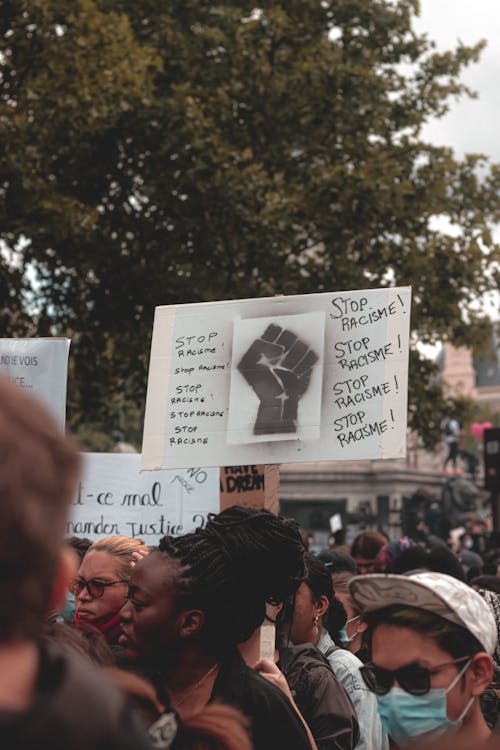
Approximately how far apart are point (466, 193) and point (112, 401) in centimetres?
649

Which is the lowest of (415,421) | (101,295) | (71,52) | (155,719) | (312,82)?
(155,719)

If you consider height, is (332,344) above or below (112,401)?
below

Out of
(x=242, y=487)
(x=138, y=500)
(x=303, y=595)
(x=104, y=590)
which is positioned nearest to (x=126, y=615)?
(x=104, y=590)

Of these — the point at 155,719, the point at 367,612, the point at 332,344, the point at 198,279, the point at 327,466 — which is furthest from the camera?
the point at 327,466

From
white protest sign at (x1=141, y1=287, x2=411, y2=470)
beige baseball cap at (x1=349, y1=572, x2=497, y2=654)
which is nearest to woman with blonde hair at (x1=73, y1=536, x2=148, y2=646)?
white protest sign at (x1=141, y1=287, x2=411, y2=470)

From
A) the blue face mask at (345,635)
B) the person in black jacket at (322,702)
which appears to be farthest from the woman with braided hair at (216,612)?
the blue face mask at (345,635)

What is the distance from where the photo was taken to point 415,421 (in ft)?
62.0

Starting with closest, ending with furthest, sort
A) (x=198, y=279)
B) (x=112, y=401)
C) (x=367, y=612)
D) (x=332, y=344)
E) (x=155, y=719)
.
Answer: (x=155, y=719)
(x=367, y=612)
(x=332, y=344)
(x=198, y=279)
(x=112, y=401)

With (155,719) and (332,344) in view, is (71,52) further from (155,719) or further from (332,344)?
(155,719)

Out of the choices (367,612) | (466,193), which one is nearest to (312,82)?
(466,193)

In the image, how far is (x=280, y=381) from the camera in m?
5.00

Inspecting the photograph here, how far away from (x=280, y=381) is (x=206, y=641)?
6.07 ft

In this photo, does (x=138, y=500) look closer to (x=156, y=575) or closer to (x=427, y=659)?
(x=156, y=575)

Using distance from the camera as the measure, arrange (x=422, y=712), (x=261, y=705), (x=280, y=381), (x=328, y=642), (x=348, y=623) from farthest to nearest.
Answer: (x=348, y=623) → (x=328, y=642) → (x=280, y=381) → (x=261, y=705) → (x=422, y=712)
